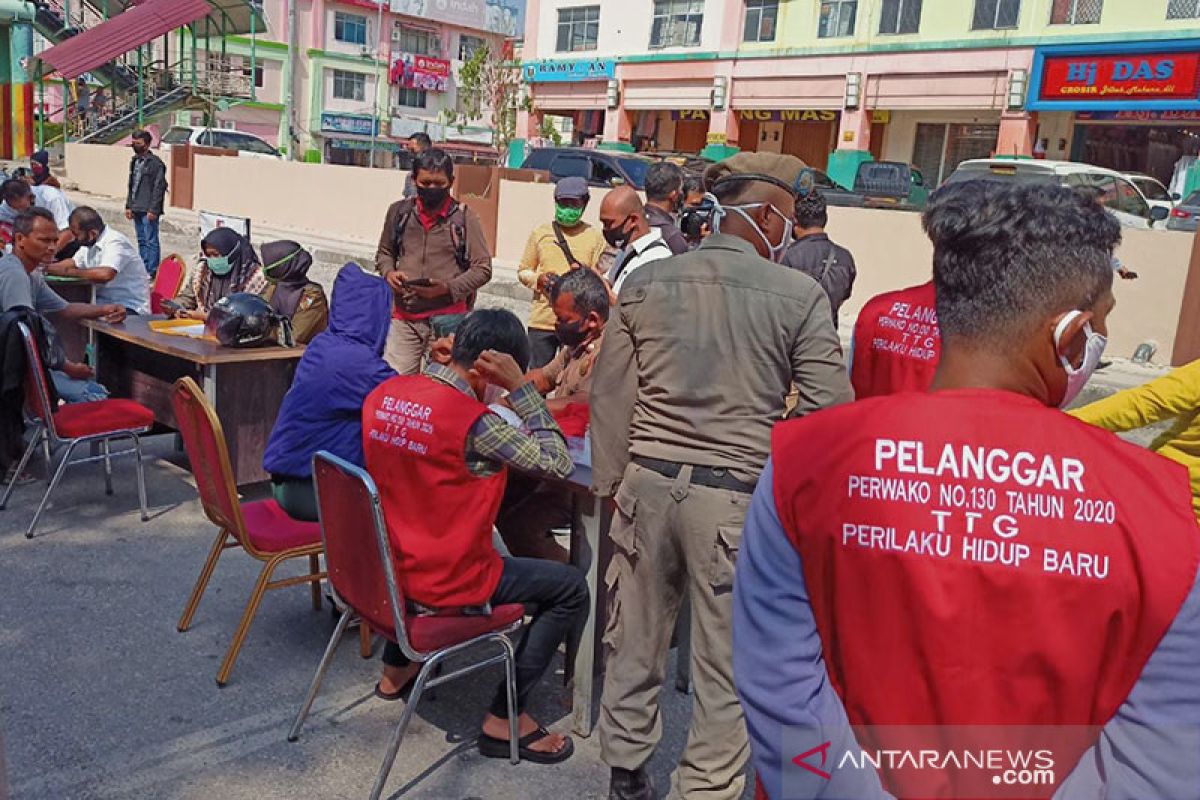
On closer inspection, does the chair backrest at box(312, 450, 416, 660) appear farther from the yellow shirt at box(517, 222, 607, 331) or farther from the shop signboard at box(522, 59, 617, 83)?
the shop signboard at box(522, 59, 617, 83)

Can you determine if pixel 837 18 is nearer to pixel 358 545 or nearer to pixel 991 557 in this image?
pixel 358 545

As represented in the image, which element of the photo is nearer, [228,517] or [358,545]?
[358,545]

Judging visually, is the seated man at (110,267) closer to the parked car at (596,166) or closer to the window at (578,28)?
the parked car at (596,166)

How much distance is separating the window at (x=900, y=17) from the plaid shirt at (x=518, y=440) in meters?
25.0

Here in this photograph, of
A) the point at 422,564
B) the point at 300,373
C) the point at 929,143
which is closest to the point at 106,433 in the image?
the point at 300,373

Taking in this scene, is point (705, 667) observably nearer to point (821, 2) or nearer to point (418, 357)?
point (418, 357)

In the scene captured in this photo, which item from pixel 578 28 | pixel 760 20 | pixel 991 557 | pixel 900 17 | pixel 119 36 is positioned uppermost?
pixel 578 28

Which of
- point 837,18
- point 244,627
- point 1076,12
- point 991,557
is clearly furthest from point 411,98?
point 991,557

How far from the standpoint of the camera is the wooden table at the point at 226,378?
5.32 metres

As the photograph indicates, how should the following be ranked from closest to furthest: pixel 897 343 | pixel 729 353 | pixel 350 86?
pixel 729 353, pixel 897 343, pixel 350 86

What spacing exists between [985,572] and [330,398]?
2928 millimetres

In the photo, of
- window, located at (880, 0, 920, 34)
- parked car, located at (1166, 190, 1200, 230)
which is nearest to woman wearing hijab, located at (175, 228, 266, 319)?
parked car, located at (1166, 190, 1200, 230)

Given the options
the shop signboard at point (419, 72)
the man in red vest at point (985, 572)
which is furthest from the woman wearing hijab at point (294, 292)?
the shop signboard at point (419, 72)

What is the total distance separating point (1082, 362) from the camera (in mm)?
1362
